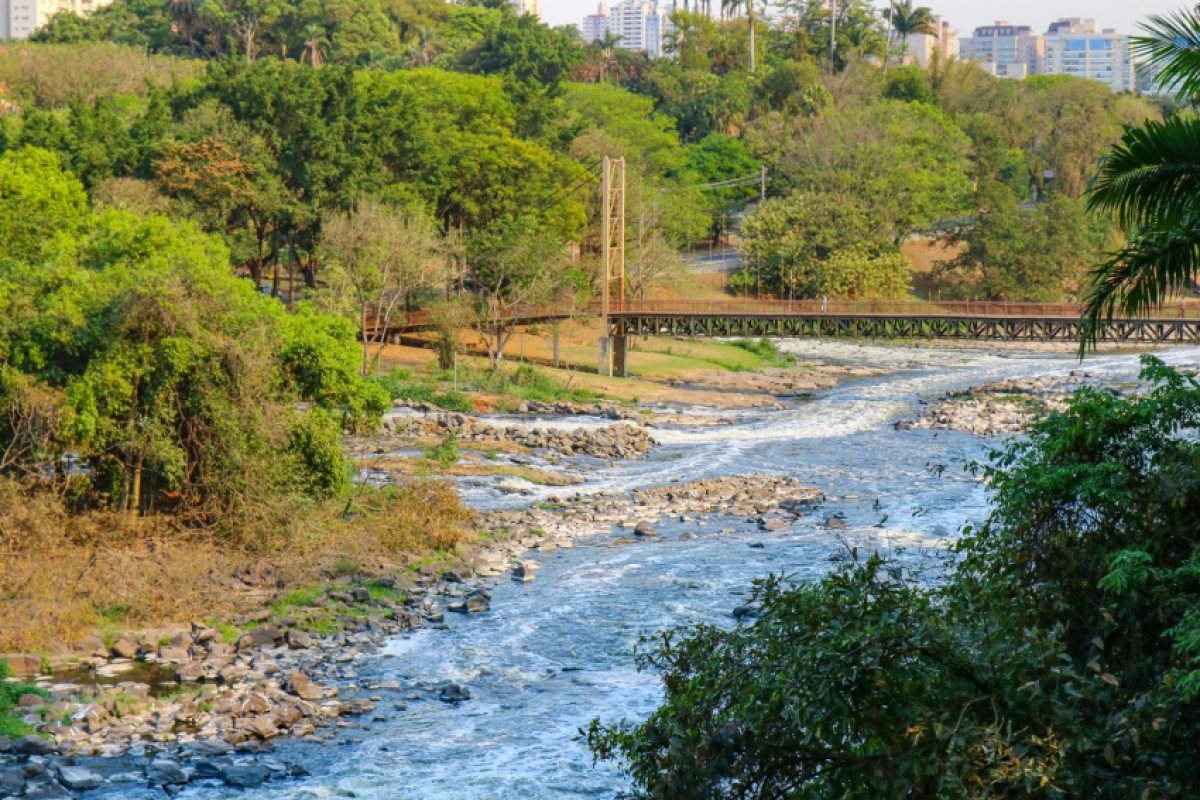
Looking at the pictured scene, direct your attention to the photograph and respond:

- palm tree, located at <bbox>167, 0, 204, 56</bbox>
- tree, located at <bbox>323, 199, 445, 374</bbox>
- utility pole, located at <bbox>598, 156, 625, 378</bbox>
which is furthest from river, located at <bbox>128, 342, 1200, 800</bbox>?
palm tree, located at <bbox>167, 0, 204, 56</bbox>

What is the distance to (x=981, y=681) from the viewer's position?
27.3 ft

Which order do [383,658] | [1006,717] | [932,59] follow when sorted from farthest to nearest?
[932,59]
[383,658]
[1006,717]

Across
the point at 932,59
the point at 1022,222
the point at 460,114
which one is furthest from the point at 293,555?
the point at 932,59

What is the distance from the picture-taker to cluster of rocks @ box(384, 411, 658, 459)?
3841 cm

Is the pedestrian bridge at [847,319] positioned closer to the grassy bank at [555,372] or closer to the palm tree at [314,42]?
the grassy bank at [555,372]

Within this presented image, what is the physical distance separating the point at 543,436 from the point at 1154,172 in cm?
2968

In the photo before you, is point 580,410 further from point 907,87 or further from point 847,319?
Result: point 907,87

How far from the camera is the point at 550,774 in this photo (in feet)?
48.9

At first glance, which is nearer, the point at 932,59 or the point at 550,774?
the point at 550,774

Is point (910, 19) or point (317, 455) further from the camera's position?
point (910, 19)

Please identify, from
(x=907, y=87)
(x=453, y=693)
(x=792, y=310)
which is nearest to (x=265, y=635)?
(x=453, y=693)

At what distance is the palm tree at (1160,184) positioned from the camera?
10.6 metres

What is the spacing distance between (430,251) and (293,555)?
3324cm

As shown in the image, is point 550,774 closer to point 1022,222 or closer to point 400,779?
point 400,779
